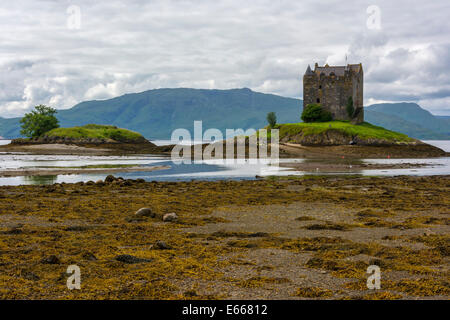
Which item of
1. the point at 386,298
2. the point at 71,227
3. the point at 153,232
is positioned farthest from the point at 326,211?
the point at 386,298

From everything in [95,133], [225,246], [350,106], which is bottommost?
[225,246]

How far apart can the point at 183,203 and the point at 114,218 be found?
6631 mm

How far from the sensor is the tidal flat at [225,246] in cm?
1132

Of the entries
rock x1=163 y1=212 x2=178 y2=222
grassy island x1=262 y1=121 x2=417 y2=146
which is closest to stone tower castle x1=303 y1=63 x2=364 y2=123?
grassy island x1=262 y1=121 x2=417 y2=146

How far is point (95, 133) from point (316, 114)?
70499 mm

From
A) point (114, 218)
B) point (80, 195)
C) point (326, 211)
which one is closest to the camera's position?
point (114, 218)

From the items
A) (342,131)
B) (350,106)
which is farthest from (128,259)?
(350,106)

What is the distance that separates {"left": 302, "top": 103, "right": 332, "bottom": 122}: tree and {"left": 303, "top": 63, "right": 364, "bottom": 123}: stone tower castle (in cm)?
185

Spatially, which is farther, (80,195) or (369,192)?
(369,192)

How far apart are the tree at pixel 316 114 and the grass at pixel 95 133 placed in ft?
197

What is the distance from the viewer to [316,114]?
13225 centimetres

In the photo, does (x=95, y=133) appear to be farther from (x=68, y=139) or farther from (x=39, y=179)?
(x=39, y=179)
